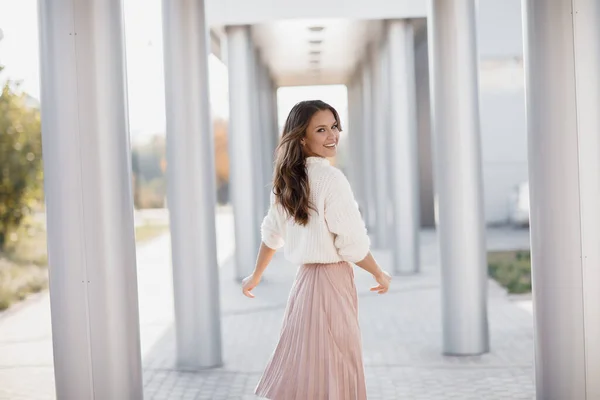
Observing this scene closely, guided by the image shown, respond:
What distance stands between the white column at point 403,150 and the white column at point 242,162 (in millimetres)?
2189

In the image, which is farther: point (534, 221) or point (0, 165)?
point (0, 165)

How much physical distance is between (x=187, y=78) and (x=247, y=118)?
6.07 metres

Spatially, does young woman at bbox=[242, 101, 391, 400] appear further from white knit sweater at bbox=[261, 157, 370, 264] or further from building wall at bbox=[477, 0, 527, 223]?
building wall at bbox=[477, 0, 527, 223]

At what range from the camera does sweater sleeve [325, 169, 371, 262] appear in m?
3.83

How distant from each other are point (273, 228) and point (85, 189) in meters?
1.09

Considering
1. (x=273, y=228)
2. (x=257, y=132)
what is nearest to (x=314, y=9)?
(x=257, y=132)

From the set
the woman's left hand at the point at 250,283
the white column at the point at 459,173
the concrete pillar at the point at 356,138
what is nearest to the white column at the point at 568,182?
the woman's left hand at the point at 250,283

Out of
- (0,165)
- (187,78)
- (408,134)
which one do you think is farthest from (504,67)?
(187,78)

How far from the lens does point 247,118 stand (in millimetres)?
12547

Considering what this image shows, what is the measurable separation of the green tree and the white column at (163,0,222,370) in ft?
29.2

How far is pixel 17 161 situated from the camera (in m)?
15.1

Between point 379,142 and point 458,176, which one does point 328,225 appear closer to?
point 458,176

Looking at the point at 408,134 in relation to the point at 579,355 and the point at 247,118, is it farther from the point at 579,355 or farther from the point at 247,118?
the point at 579,355

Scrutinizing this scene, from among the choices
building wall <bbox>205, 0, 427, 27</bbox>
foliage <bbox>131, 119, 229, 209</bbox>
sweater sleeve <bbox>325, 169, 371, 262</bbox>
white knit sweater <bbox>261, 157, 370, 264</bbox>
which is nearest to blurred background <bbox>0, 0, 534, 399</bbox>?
building wall <bbox>205, 0, 427, 27</bbox>
